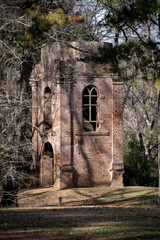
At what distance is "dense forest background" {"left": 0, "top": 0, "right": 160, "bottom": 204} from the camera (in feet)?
40.6

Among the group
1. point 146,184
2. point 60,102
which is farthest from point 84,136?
point 146,184

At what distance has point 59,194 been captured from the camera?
19.2 metres

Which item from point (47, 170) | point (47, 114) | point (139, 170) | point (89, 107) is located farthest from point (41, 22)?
point (139, 170)

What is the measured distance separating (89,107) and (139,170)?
543cm

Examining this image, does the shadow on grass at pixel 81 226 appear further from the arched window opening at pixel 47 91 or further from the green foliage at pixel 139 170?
the green foliage at pixel 139 170

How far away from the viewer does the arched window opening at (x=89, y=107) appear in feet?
68.3

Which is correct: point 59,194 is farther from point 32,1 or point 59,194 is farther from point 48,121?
point 32,1

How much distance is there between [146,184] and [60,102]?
7500 mm

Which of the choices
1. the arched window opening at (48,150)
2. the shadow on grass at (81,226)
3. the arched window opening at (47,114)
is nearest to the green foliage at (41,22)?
the shadow on grass at (81,226)

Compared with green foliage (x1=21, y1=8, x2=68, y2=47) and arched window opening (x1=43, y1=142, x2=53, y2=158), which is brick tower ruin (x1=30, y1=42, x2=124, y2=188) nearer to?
arched window opening (x1=43, y1=142, x2=53, y2=158)

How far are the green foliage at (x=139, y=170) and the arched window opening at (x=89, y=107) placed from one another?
393 centimetres

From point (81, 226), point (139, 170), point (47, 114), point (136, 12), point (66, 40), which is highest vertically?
point (66, 40)

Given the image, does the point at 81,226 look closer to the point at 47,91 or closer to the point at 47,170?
the point at 47,170

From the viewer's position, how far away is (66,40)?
23891mm
